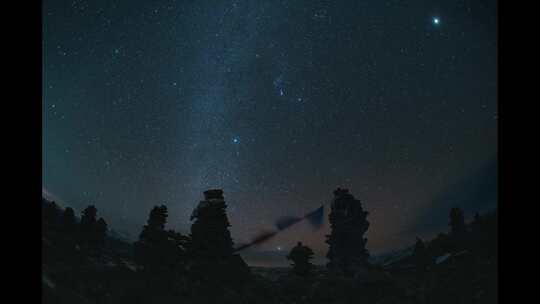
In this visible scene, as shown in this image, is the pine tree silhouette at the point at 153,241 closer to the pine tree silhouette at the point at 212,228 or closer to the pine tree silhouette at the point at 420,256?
the pine tree silhouette at the point at 212,228

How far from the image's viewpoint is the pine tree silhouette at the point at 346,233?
46406 millimetres

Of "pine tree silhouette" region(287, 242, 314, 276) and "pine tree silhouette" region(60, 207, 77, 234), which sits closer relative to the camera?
"pine tree silhouette" region(60, 207, 77, 234)

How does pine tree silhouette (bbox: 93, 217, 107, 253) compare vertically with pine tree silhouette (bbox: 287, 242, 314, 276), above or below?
above

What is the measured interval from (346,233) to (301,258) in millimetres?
8236

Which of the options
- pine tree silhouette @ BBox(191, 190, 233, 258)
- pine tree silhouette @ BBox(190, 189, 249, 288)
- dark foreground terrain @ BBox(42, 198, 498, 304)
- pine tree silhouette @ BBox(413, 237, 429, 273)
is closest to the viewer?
dark foreground terrain @ BBox(42, 198, 498, 304)

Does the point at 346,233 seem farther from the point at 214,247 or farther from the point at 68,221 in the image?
the point at 68,221

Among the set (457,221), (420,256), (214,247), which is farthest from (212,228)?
(457,221)

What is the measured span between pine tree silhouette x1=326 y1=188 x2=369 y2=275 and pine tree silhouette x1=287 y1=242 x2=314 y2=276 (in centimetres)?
495

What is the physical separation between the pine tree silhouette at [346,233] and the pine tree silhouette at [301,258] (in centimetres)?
495

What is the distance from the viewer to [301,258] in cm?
4219

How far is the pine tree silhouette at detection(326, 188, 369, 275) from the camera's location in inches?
1827

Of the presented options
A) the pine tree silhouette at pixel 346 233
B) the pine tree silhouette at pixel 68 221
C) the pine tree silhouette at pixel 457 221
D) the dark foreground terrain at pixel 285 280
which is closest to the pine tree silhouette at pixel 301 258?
the dark foreground terrain at pixel 285 280

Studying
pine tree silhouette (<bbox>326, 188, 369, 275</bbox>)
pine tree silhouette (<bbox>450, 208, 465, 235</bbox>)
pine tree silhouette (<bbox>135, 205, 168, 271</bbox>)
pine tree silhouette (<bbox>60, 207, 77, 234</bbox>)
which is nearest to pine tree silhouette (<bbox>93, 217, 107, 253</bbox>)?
pine tree silhouette (<bbox>60, 207, 77, 234</bbox>)

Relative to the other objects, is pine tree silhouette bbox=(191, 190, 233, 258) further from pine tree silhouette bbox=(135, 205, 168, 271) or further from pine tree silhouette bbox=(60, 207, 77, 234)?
pine tree silhouette bbox=(60, 207, 77, 234)
